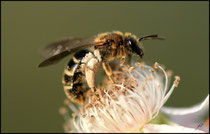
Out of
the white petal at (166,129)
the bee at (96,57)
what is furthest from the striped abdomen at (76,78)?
the white petal at (166,129)

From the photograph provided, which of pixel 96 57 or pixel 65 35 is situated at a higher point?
pixel 96 57

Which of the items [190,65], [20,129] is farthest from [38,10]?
[190,65]

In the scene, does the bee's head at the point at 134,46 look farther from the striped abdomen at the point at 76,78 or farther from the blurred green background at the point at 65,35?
the blurred green background at the point at 65,35

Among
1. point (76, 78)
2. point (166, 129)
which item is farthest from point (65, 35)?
point (166, 129)

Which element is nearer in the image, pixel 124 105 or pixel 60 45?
pixel 124 105

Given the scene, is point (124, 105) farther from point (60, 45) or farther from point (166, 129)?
point (60, 45)

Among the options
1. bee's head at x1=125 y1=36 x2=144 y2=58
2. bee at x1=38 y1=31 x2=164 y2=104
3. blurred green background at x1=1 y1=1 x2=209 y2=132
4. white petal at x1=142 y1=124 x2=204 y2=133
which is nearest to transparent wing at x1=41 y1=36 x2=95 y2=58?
bee at x1=38 y1=31 x2=164 y2=104

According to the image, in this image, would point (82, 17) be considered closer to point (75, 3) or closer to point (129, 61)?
point (75, 3)
